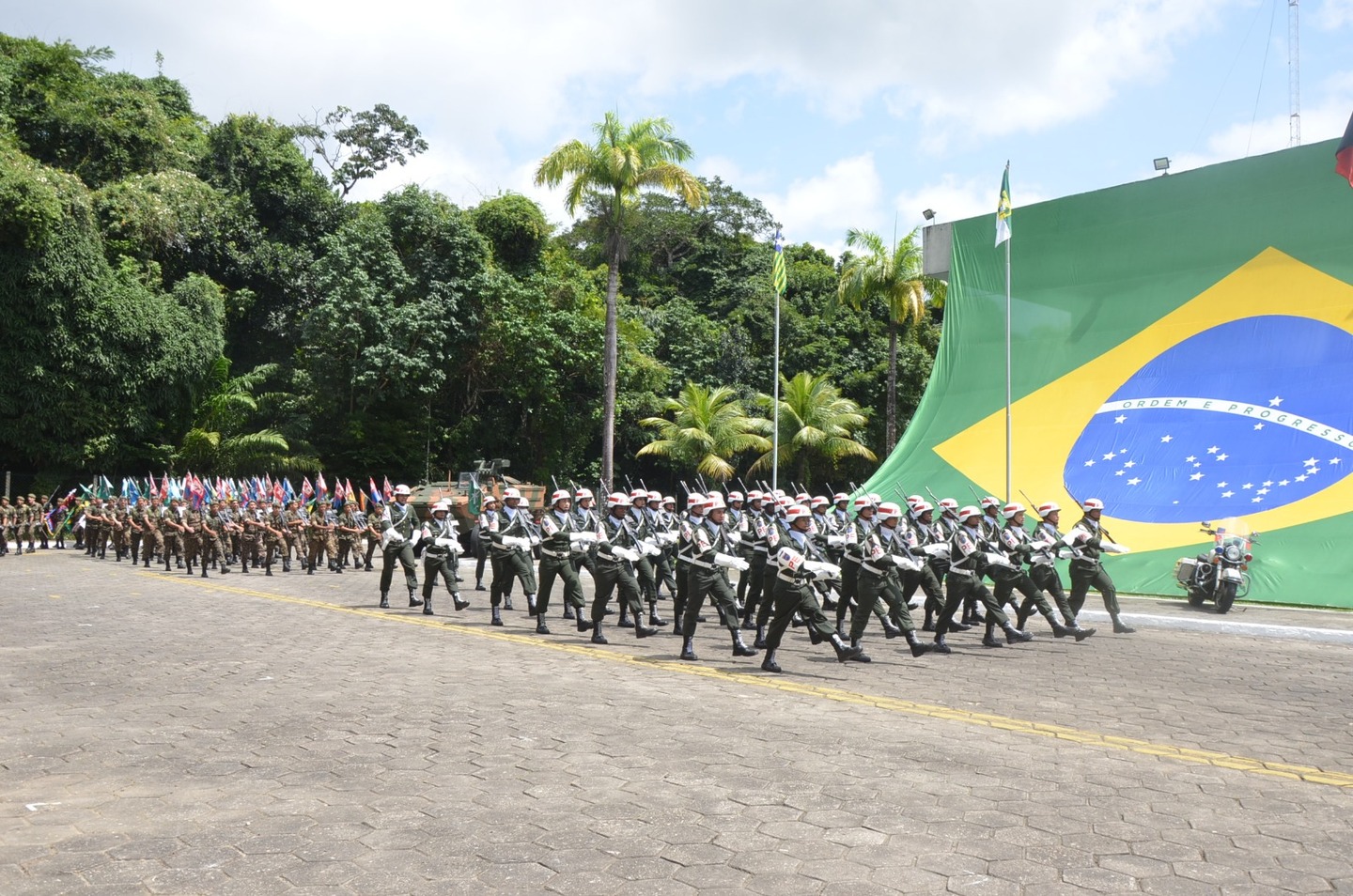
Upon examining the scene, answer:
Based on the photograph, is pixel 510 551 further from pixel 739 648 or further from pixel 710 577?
pixel 739 648

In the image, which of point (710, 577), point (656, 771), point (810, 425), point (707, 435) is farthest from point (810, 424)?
point (656, 771)

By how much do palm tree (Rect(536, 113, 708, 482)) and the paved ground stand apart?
1874cm

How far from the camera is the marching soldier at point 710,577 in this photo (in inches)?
480

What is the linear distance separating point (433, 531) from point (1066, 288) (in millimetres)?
15936

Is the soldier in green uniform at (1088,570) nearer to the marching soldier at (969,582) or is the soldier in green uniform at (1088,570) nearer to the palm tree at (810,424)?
the marching soldier at (969,582)

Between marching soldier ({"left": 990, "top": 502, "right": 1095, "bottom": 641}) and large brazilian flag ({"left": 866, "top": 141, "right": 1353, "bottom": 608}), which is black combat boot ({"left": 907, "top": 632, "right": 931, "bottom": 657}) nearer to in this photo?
marching soldier ({"left": 990, "top": 502, "right": 1095, "bottom": 641})

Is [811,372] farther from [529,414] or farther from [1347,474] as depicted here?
[1347,474]

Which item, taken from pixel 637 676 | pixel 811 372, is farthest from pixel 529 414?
pixel 637 676

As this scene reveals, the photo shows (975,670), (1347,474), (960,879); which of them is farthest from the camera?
(1347,474)

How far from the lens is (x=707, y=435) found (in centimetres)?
3675

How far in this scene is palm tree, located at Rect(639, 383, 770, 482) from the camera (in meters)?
36.5

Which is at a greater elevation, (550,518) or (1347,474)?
(1347,474)

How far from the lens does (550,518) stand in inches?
570

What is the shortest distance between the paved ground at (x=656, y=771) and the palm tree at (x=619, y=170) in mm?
18741
